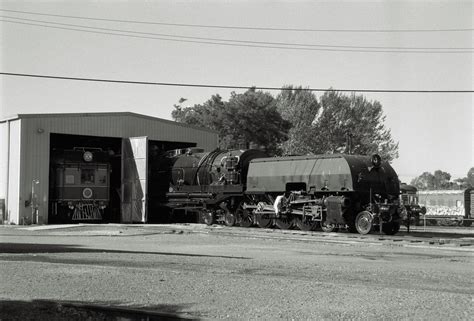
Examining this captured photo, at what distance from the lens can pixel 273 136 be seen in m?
66.2

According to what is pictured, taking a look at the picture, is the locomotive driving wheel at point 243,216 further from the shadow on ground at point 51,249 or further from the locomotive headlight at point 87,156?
the shadow on ground at point 51,249

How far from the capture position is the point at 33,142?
113ft

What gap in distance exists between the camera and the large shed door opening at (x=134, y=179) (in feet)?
116

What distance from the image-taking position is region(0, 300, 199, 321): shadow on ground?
8.41 meters

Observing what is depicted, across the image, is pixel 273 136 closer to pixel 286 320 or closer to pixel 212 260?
pixel 212 260

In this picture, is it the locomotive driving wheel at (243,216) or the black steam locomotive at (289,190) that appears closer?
the black steam locomotive at (289,190)

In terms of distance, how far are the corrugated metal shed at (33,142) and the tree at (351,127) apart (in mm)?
43120

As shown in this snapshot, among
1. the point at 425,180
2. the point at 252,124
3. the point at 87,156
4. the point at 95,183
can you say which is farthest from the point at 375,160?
the point at 425,180

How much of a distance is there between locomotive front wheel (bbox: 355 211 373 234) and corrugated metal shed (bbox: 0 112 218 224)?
17578mm

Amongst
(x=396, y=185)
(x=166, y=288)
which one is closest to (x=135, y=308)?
(x=166, y=288)

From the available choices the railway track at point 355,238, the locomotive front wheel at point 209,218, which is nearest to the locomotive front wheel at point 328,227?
the railway track at point 355,238

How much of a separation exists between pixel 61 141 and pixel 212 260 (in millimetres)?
27119

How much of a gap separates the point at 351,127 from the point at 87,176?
1901 inches

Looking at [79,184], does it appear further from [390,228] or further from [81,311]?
[81,311]
